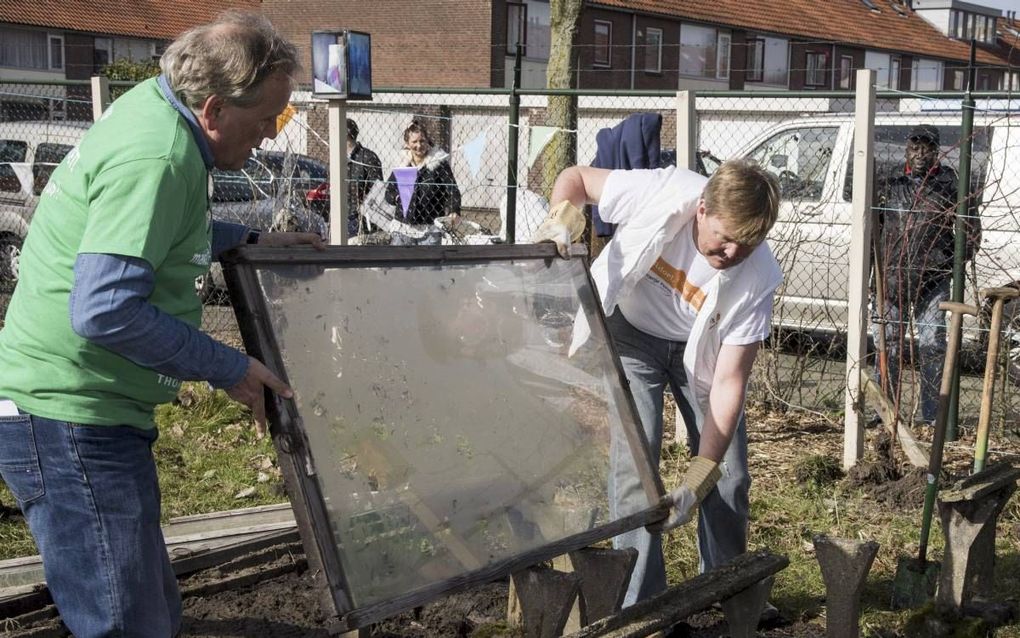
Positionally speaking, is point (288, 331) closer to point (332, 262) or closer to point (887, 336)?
point (332, 262)

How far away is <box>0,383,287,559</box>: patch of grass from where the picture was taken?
4.96m

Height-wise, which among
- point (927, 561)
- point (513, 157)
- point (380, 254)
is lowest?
point (927, 561)

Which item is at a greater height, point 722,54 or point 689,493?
point 722,54

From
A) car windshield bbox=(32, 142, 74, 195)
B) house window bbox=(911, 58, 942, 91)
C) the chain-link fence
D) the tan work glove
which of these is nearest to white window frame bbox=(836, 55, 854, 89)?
house window bbox=(911, 58, 942, 91)

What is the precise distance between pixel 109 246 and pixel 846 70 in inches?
1674

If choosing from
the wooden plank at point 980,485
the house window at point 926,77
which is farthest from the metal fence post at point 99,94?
the house window at point 926,77

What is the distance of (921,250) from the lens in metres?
6.14

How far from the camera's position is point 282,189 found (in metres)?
7.54

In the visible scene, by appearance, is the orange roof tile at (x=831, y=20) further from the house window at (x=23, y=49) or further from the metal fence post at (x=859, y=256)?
the metal fence post at (x=859, y=256)

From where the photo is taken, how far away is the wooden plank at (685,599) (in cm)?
280

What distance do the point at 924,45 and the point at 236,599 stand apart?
4569 centimetres

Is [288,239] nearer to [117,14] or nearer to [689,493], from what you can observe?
[689,493]

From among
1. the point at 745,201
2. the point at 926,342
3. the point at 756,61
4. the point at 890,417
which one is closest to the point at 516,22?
the point at 756,61

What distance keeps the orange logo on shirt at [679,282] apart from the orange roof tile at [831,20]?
3131 cm
